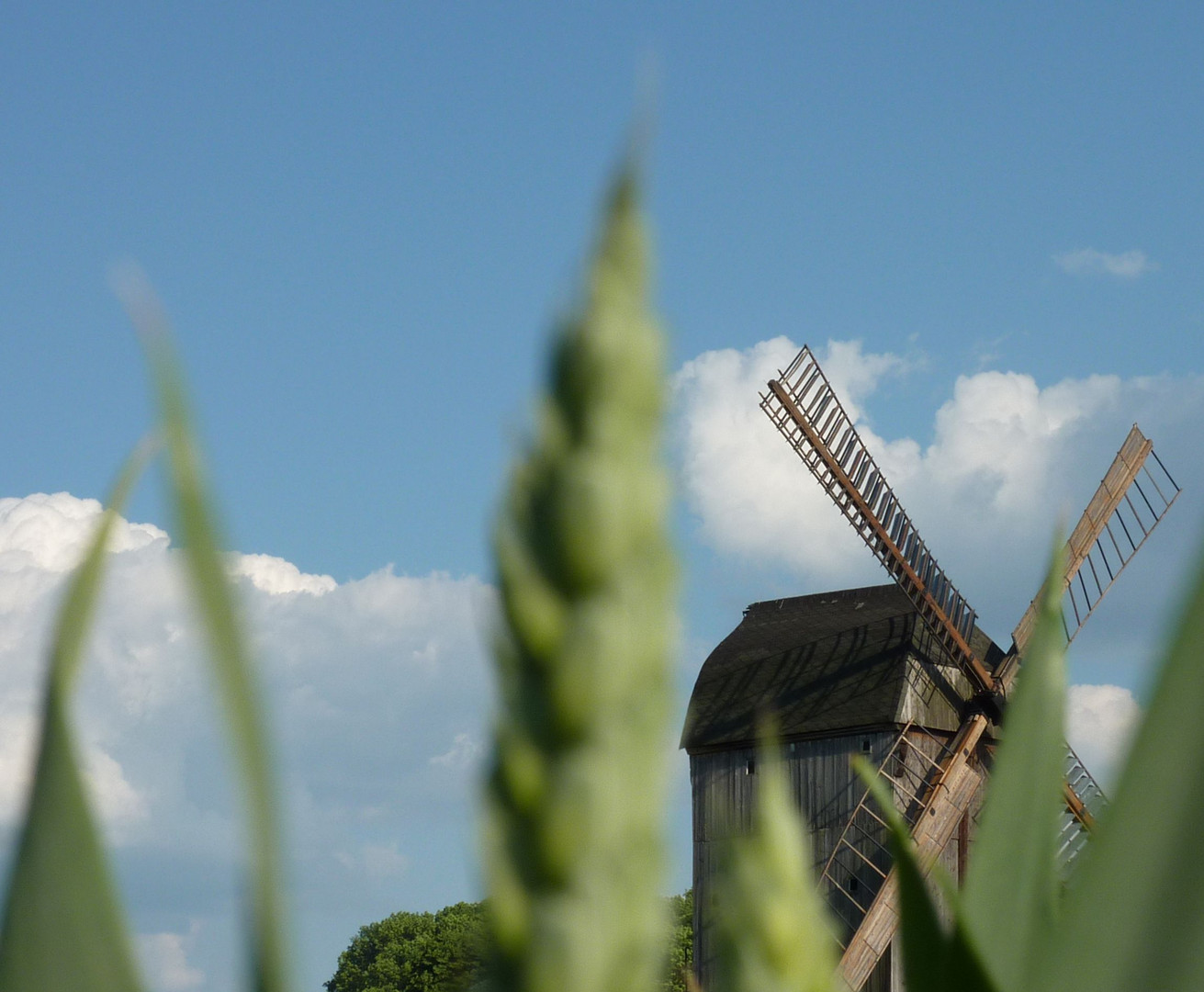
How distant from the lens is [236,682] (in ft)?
0.94

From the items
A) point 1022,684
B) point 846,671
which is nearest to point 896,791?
point 846,671

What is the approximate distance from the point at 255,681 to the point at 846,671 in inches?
814

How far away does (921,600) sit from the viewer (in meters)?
20.1

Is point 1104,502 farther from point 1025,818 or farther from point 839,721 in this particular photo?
point 1025,818

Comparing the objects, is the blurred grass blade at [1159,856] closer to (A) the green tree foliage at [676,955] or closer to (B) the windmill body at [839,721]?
(A) the green tree foliage at [676,955]

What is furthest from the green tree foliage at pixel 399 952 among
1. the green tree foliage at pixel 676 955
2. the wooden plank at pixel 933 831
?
the green tree foliage at pixel 676 955

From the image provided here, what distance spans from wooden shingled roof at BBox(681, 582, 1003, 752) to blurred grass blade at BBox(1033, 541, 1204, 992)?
18952 millimetres

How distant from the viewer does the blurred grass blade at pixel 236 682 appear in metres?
0.29

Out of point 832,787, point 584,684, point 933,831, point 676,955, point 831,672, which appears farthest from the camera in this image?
point 831,672

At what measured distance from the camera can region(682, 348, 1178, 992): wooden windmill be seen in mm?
19188

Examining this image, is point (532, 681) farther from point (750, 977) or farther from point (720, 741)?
point (720, 741)

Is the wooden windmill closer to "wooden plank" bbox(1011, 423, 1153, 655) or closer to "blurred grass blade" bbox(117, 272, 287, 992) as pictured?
"wooden plank" bbox(1011, 423, 1153, 655)

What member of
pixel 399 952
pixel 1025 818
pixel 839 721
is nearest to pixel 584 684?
pixel 1025 818

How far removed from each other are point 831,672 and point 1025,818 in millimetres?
20424
